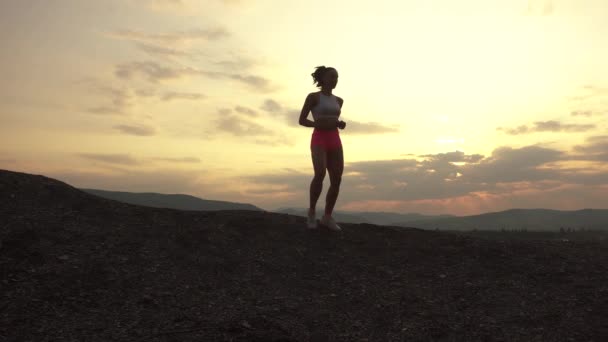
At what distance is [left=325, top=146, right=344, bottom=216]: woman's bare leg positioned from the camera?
8.81 meters

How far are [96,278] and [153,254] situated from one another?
103 cm

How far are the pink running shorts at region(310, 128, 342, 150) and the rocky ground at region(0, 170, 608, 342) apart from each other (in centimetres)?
171

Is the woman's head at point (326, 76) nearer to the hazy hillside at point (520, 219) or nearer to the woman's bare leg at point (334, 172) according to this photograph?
the woman's bare leg at point (334, 172)

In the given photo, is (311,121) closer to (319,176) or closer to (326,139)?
(326,139)

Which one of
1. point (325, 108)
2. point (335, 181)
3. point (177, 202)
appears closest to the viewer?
point (325, 108)

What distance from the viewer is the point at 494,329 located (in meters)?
6.19

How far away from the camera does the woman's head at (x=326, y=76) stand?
8.68m

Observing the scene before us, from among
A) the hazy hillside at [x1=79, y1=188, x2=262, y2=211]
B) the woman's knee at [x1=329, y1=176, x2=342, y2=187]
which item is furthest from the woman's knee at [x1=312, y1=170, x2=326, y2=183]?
the hazy hillside at [x1=79, y1=188, x2=262, y2=211]

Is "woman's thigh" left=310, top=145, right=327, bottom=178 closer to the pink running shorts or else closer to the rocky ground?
the pink running shorts

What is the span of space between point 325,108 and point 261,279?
313 cm

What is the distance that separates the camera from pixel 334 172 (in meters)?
8.91

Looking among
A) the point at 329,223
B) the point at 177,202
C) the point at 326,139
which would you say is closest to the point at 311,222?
the point at 329,223

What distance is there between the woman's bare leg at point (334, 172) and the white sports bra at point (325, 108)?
0.66 meters

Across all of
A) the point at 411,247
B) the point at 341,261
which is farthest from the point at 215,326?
the point at 411,247
